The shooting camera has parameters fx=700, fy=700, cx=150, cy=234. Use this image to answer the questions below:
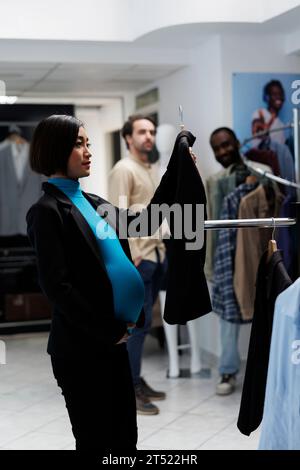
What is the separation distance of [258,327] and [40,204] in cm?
72

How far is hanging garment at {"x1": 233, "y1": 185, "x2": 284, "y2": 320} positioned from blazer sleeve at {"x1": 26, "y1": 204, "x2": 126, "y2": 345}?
2.39 m

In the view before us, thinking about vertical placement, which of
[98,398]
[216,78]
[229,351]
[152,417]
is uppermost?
[216,78]

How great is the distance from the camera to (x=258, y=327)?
197 cm

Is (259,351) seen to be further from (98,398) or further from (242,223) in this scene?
(98,398)

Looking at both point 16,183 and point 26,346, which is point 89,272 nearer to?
point 26,346

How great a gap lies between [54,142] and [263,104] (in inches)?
124

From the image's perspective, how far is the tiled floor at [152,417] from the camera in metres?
3.58

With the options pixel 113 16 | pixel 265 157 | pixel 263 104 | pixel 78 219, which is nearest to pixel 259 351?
pixel 78 219

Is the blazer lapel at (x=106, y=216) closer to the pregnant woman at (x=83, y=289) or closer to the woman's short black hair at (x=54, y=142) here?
the pregnant woman at (x=83, y=289)

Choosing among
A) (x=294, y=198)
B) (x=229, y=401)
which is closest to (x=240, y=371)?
(x=229, y=401)

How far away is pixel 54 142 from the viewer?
6.76 ft

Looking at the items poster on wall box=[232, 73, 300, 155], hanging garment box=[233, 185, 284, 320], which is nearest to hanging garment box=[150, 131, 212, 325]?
hanging garment box=[233, 185, 284, 320]

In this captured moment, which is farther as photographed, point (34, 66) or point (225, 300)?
point (34, 66)

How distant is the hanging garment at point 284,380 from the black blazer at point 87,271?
312 millimetres
